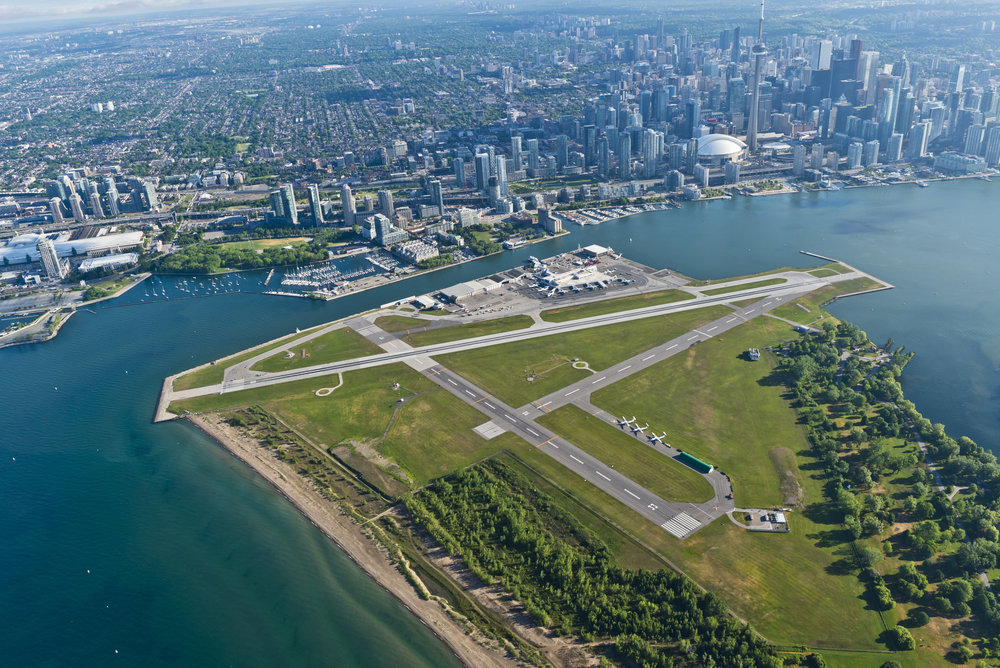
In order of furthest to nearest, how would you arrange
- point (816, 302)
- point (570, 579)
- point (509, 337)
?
point (816, 302) → point (509, 337) → point (570, 579)

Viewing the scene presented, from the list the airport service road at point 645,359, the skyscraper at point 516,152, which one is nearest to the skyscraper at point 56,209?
the skyscraper at point 516,152

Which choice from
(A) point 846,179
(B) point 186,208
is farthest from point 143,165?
(A) point 846,179

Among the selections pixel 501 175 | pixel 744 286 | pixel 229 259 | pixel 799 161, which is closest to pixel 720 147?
pixel 799 161

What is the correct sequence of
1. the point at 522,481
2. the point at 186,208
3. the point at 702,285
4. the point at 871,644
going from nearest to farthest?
the point at 871,644 < the point at 522,481 < the point at 702,285 < the point at 186,208

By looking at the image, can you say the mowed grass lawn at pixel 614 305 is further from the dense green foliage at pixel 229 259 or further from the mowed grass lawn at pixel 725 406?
the dense green foliage at pixel 229 259

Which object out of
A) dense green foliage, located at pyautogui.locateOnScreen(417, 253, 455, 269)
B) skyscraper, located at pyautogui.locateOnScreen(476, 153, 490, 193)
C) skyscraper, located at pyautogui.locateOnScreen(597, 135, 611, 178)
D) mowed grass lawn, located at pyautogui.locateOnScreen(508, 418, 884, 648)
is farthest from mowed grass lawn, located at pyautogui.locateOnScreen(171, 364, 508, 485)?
skyscraper, located at pyautogui.locateOnScreen(597, 135, 611, 178)

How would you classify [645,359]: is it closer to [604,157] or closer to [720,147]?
[604,157]

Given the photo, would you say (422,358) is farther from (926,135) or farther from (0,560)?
(926,135)
